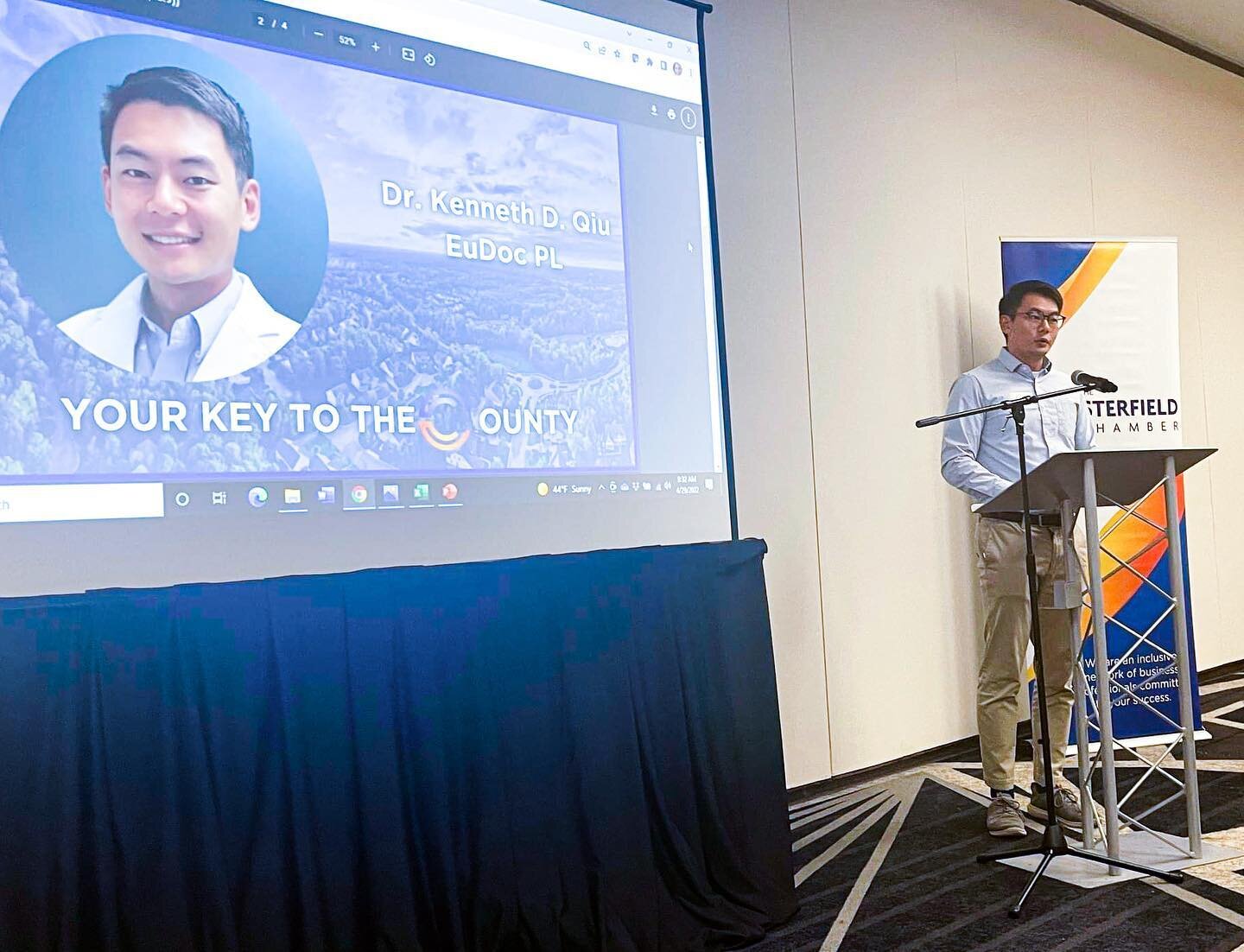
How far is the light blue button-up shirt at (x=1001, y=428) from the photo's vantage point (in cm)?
354

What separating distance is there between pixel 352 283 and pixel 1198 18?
524cm

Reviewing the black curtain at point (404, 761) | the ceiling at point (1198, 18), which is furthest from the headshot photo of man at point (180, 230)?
the ceiling at point (1198, 18)

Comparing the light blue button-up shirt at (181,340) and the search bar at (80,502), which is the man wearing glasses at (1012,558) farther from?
the search bar at (80,502)

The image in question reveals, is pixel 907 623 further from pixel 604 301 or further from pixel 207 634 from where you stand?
pixel 207 634

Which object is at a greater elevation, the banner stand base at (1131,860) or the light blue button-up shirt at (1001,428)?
the light blue button-up shirt at (1001,428)

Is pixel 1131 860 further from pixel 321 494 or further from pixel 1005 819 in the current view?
pixel 321 494

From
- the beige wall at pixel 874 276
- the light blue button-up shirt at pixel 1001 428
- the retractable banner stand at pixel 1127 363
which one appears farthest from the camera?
the retractable banner stand at pixel 1127 363

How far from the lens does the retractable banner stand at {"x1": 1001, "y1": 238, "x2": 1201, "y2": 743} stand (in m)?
4.45

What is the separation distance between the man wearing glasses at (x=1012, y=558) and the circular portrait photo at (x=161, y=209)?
220 centimetres

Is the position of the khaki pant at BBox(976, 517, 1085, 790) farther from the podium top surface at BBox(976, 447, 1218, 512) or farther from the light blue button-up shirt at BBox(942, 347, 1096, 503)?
the podium top surface at BBox(976, 447, 1218, 512)

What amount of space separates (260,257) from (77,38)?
→ 1.74 feet

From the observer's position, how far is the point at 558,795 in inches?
102

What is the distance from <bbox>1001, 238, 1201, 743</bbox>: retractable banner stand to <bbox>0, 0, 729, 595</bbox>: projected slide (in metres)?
2.02

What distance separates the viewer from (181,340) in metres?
2.25
